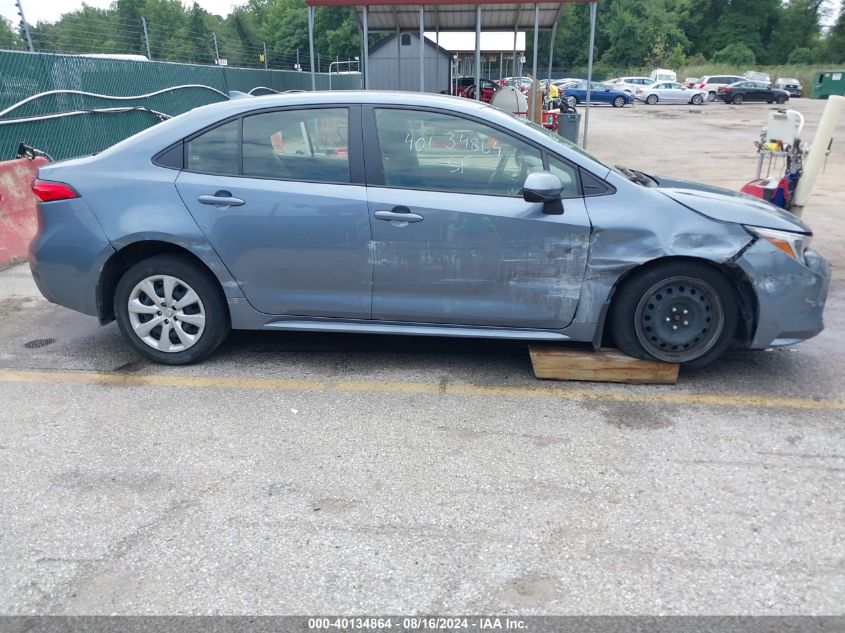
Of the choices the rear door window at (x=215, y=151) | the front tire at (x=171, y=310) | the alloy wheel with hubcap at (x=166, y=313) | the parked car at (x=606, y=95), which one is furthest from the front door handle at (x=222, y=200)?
the parked car at (x=606, y=95)

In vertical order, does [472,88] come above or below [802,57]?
below

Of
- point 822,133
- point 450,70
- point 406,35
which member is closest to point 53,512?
point 822,133

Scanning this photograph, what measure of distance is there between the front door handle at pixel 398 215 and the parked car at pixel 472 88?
18.0 m

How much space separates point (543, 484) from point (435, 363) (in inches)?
60.7

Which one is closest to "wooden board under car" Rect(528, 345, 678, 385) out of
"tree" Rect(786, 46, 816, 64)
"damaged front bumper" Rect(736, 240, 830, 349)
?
"damaged front bumper" Rect(736, 240, 830, 349)

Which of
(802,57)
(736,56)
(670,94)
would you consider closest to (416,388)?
(670,94)

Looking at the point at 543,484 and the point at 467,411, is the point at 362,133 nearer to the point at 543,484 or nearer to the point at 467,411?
the point at 467,411

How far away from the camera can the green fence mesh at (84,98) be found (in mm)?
8344

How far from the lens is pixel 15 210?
7.16m

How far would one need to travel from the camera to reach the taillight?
14.2 feet

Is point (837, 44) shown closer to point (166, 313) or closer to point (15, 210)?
point (15, 210)

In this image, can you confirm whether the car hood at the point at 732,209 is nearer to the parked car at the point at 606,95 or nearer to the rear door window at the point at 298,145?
the rear door window at the point at 298,145

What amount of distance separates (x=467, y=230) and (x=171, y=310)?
1.92 meters

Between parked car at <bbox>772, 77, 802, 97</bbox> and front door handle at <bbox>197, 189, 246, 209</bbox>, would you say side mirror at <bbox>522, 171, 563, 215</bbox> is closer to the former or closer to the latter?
front door handle at <bbox>197, 189, 246, 209</bbox>
